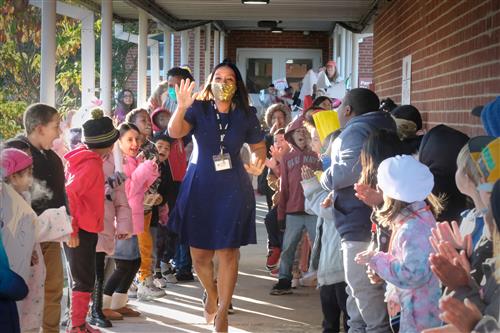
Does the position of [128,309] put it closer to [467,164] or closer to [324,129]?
[324,129]

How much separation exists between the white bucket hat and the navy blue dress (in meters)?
2.08

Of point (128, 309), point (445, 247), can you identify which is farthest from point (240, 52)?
point (445, 247)

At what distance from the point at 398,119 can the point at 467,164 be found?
285cm

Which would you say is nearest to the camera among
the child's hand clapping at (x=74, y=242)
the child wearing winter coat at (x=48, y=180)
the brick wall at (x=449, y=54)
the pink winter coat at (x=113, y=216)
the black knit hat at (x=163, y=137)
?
the child wearing winter coat at (x=48, y=180)

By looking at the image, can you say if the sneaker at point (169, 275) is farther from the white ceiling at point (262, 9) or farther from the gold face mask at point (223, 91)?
the white ceiling at point (262, 9)

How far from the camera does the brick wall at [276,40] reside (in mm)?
25344

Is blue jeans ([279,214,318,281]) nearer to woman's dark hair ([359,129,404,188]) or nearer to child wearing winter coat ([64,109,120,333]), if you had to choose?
child wearing winter coat ([64,109,120,333])

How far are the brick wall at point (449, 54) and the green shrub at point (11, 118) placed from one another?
3063mm

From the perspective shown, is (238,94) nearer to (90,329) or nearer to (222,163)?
(222,163)

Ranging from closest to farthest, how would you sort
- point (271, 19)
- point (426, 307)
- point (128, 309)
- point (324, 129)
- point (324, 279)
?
point (426, 307) < point (324, 279) < point (324, 129) < point (128, 309) < point (271, 19)

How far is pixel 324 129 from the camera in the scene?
6.35 meters

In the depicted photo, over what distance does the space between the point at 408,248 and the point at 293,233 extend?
13.2 feet

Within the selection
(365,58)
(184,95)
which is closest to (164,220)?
(184,95)

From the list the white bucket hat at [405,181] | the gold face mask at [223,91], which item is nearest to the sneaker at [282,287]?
the gold face mask at [223,91]
